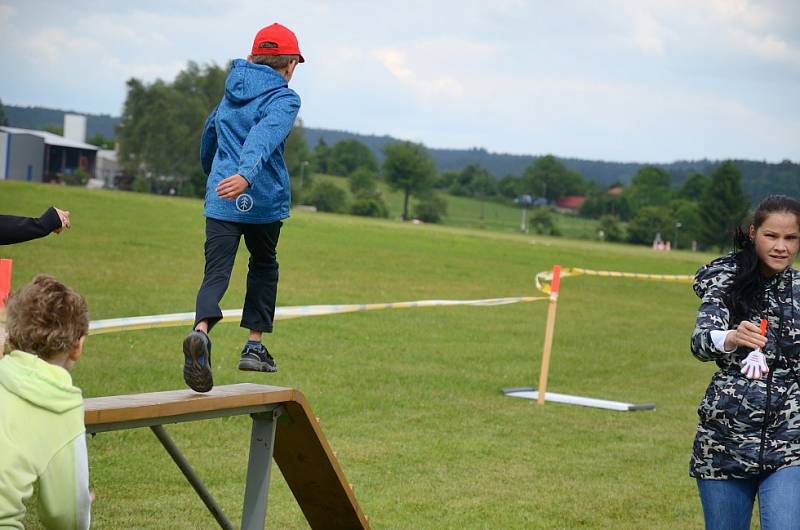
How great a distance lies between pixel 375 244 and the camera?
47.8m

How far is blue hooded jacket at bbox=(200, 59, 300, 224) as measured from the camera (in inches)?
216

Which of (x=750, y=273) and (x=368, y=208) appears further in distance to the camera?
(x=368, y=208)

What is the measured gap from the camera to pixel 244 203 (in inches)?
217

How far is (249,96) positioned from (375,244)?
139 feet

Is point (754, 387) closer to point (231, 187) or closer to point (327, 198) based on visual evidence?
point (231, 187)

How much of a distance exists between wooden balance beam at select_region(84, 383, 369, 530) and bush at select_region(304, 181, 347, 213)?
429 feet

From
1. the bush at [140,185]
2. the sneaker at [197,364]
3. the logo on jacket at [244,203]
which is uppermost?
the logo on jacket at [244,203]

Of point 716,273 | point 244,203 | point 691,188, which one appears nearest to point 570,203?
point 691,188

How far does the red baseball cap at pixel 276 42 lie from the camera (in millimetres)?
5598

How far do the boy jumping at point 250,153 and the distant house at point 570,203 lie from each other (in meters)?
175

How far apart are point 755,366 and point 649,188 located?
605 feet

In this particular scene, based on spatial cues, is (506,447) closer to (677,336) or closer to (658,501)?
(658,501)

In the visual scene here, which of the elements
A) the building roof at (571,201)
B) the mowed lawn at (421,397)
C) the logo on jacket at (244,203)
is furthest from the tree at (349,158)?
the logo on jacket at (244,203)

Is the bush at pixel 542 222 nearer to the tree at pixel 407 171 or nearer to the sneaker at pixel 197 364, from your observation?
the tree at pixel 407 171
